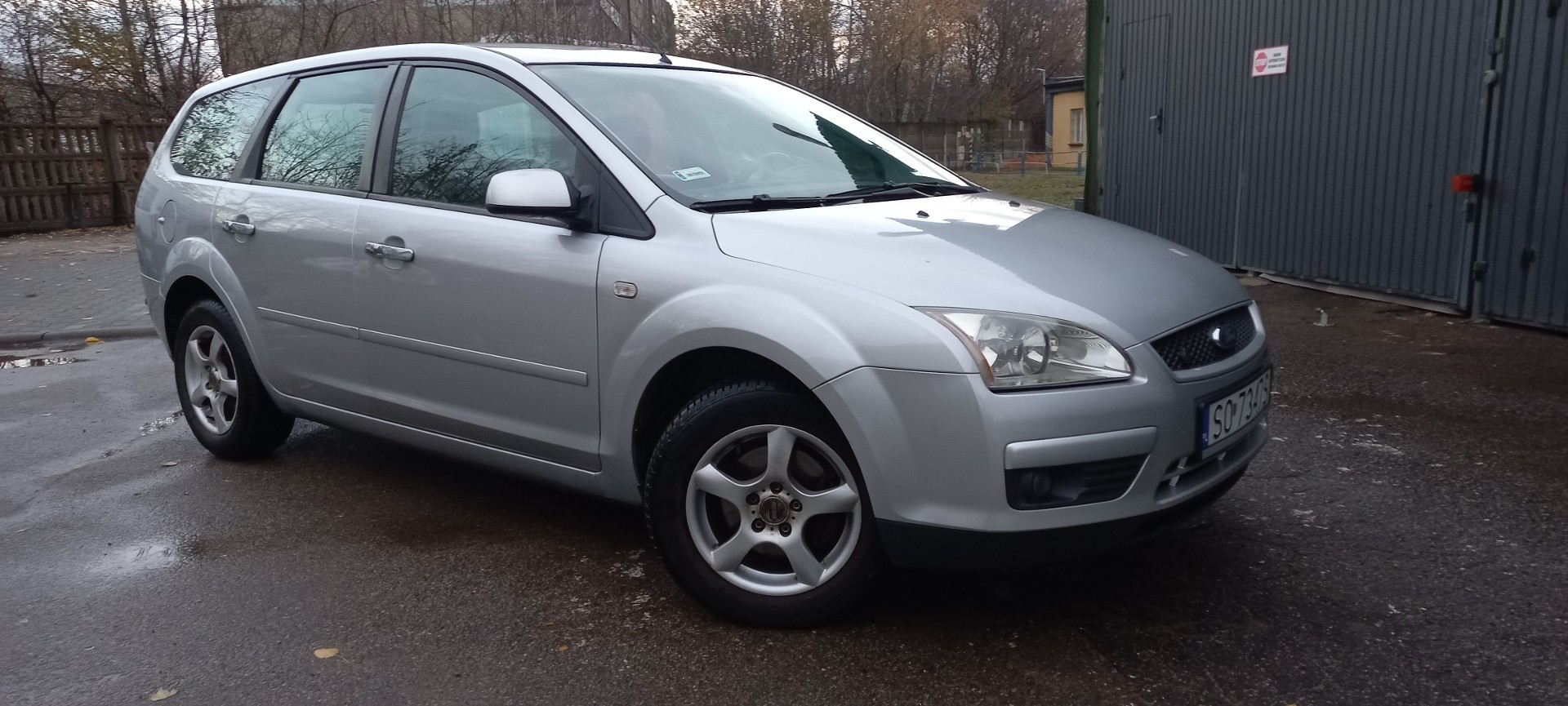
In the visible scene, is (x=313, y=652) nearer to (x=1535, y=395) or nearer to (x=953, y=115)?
(x=1535, y=395)

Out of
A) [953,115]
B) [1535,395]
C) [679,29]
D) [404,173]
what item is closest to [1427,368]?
[1535,395]

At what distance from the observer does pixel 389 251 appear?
3834mm

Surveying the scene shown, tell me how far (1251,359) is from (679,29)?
2785 cm

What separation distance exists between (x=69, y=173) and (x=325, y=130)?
15.3 metres

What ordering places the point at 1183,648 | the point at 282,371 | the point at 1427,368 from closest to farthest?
the point at 1183,648, the point at 282,371, the point at 1427,368

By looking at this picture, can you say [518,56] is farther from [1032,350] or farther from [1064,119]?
[1064,119]

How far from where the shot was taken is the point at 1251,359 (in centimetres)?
319

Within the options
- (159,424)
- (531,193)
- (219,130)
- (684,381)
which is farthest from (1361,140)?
(159,424)

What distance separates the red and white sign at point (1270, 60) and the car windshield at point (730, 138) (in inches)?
224

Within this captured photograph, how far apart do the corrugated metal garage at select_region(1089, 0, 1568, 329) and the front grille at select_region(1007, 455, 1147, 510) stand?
5.47 meters

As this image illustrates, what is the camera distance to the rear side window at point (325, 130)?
4.17 meters

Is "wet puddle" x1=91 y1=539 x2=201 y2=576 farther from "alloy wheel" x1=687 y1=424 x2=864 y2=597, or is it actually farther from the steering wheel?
the steering wheel

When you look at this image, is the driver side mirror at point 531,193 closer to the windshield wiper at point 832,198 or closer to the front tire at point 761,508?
the windshield wiper at point 832,198

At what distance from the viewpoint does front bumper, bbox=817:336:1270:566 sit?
2648mm
